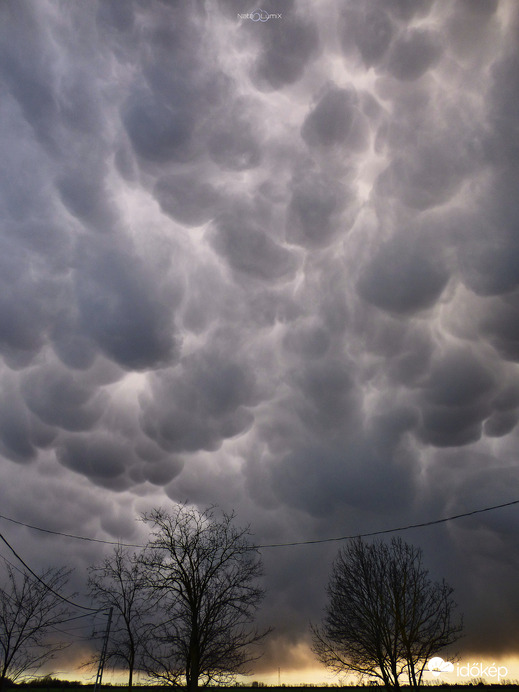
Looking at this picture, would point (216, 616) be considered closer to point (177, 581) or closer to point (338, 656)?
point (177, 581)

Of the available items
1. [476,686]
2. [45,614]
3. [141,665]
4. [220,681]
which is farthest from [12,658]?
[476,686]

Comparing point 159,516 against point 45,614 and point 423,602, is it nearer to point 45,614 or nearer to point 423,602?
point 45,614

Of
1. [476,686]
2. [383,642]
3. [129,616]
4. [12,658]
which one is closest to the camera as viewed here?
[12,658]

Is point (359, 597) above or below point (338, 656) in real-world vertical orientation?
above

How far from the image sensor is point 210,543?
2628cm

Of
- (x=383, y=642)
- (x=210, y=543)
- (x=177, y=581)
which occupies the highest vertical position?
(x=210, y=543)

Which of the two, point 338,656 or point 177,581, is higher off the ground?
point 177,581

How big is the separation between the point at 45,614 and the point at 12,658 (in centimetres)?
310

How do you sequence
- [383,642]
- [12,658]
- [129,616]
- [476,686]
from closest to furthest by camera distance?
[12,658], [383,642], [129,616], [476,686]

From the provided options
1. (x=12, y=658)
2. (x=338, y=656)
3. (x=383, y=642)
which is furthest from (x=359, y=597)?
(x=12, y=658)

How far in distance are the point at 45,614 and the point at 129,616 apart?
29.8ft

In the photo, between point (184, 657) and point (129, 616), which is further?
point (129, 616)

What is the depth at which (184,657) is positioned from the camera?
2480 cm

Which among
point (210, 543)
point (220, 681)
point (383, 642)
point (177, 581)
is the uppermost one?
point (210, 543)
